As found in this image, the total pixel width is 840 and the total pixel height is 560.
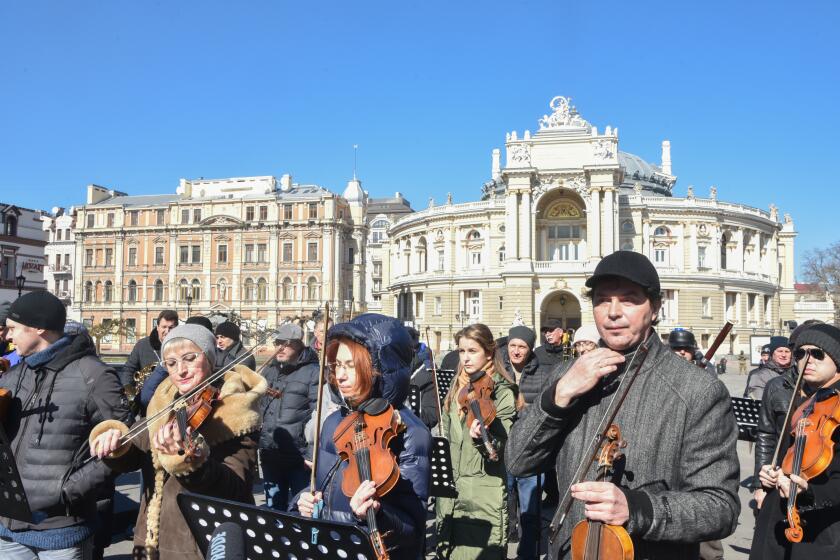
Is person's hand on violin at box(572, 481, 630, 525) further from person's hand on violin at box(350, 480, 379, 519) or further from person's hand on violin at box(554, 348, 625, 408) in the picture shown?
person's hand on violin at box(350, 480, 379, 519)

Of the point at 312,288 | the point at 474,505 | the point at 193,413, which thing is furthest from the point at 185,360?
the point at 312,288

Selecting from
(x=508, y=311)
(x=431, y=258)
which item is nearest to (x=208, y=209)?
(x=431, y=258)

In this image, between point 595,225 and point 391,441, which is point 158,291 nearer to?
point 595,225

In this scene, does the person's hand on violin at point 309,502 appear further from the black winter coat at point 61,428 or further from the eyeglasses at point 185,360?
the black winter coat at point 61,428

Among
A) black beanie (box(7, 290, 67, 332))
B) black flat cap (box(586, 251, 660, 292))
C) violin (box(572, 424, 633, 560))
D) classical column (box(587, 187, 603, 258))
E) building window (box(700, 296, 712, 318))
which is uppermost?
classical column (box(587, 187, 603, 258))

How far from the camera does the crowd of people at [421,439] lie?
2.45 m

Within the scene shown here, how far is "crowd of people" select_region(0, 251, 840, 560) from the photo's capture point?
8.04ft

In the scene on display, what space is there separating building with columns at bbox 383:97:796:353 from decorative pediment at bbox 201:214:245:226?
20136 millimetres

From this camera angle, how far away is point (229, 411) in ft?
12.6

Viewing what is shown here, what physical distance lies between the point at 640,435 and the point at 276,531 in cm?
144

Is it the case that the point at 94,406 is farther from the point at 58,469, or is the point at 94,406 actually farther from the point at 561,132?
the point at 561,132

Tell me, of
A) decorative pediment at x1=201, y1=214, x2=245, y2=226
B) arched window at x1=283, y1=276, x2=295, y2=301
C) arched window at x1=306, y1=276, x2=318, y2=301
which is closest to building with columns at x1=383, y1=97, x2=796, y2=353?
arched window at x1=306, y1=276, x2=318, y2=301

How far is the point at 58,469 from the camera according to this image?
3.82 metres

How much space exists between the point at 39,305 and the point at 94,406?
0.74 metres
